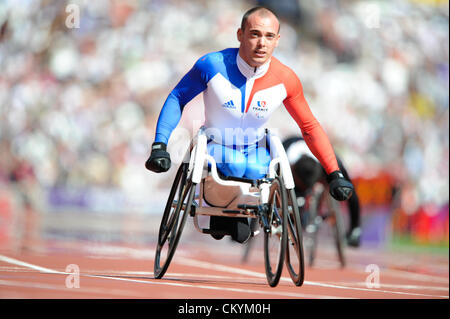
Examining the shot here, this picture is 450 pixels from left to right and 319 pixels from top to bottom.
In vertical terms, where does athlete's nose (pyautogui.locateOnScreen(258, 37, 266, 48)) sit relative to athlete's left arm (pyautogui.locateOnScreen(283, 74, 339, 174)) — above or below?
above

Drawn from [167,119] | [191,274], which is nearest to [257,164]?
[167,119]

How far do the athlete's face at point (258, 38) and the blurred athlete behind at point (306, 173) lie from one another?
11.6 ft

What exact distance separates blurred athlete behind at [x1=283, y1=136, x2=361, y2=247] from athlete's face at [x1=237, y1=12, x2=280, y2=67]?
3534mm

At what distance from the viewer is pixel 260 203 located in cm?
479

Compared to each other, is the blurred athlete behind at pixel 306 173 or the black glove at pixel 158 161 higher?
the blurred athlete behind at pixel 306 173

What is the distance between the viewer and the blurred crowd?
15.1 m

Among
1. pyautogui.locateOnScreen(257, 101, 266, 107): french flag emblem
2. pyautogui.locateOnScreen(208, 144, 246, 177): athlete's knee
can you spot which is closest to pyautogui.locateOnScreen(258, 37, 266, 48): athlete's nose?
pyautogui.locateOnScreen(257, 101, 266, 107): french flag emblem

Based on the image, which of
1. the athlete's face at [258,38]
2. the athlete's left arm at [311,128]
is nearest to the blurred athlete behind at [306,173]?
→ the athlete's left arm at [311,128]

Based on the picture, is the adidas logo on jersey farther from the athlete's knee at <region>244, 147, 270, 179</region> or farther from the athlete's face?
the athlete's knee at <region>244, 147, 270, 179</region>

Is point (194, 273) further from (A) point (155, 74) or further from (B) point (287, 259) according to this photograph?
(A) point (155, 74)

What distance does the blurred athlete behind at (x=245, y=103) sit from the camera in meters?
4.75

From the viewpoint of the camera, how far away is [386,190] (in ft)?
47.0

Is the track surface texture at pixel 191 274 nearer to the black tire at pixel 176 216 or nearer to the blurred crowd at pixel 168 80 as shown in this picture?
the black tire at pixel 176 216

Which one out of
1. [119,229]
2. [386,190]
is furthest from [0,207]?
[386,190]
